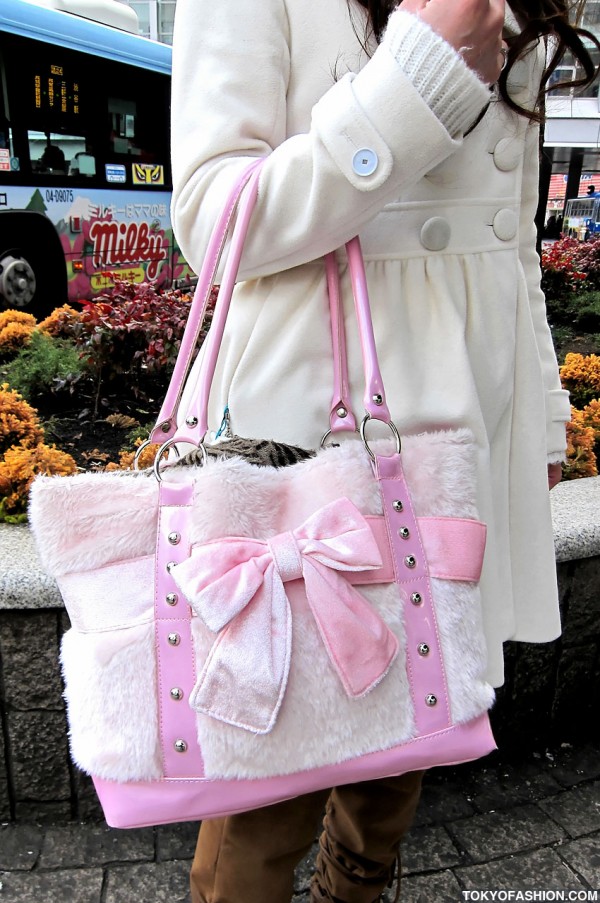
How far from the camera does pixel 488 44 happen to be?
966mm

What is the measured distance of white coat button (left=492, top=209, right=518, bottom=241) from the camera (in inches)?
45.8

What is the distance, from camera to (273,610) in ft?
3.02

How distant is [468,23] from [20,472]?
5.75 ft

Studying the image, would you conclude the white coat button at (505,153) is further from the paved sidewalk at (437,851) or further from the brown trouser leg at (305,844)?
the paved sidewalk at (437,851)

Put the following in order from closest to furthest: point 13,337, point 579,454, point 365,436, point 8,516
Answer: point 365,436, point 8,516, point 579,454, point 13,337

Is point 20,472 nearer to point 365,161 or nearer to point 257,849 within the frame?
point 257,849

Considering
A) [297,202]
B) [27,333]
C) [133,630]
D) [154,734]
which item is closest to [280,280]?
[297,202]

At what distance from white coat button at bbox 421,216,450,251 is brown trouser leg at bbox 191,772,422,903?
846 millimetres

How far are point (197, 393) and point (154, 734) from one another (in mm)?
422

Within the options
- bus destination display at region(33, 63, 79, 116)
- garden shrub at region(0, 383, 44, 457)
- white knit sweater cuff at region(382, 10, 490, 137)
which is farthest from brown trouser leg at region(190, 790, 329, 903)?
bus destination display at region(33, 63, 79, 116)

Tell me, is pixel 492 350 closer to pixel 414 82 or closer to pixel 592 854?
pixel 414 82

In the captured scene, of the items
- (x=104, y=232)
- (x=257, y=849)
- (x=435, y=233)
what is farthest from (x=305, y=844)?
(x=104, y=232)

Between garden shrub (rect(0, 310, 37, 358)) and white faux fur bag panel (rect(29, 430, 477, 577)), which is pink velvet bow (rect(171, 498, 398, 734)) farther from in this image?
garden shrub (rect(0, 310, 37, 358))

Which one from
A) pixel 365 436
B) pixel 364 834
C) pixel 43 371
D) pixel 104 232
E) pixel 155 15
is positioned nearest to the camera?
pixel 365 436
